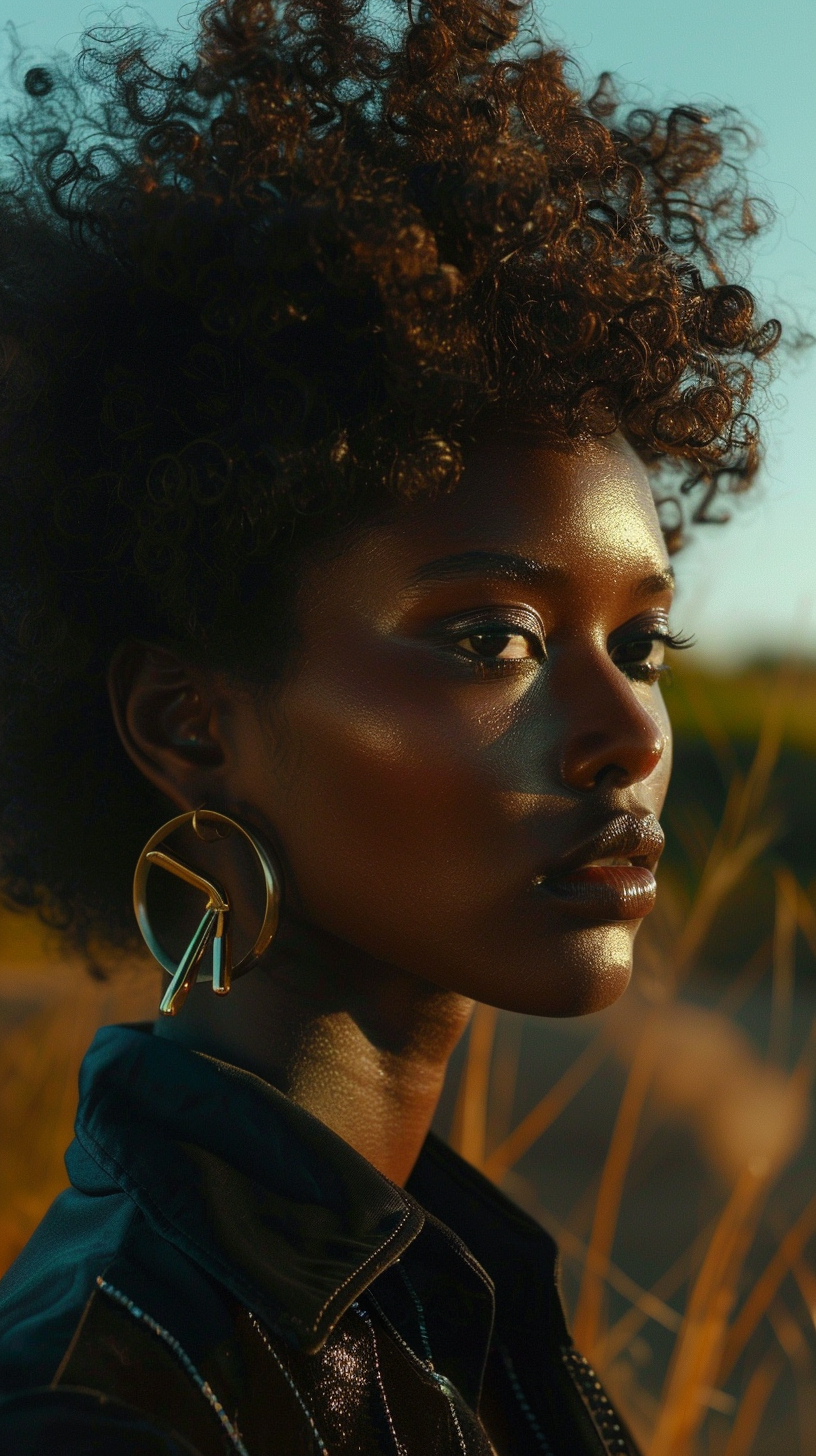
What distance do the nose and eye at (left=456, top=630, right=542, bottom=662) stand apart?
65mm

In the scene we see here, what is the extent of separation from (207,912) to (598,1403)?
2.88 feet

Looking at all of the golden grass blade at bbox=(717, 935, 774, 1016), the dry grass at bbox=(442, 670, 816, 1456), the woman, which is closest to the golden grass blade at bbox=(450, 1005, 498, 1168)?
the dry grass at bbox=(442, 670, 816, 1456)

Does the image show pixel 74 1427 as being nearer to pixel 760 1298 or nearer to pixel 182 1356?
pixel 182 1356

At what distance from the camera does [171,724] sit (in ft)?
5.74

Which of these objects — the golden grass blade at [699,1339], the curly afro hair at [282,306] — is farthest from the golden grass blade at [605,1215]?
the curly afro hair at [282,306]

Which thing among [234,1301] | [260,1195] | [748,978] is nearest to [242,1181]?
[260,1195]

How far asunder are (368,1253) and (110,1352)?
329 mm

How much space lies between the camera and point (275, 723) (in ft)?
5.43

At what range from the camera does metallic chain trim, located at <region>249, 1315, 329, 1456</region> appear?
136 cm

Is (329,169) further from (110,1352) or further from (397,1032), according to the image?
(110,1352)

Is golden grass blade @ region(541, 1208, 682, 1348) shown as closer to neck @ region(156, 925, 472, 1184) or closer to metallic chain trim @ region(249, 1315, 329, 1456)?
neck @ region(156, 925, 472, 1184)

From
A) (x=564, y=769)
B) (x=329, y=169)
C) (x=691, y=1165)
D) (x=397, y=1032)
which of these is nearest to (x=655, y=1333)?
(x=691, y=1165)

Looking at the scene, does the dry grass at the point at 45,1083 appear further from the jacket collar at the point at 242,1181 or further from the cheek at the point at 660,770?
the cheek at the point at 660,770

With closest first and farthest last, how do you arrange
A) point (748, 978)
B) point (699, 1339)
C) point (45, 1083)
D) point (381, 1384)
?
point (381, 1384)
point (699, 1339)
point (45, 1083)
point (748, 978)
